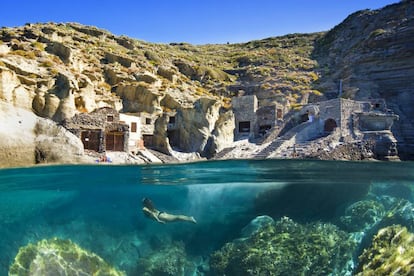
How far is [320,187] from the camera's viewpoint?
1759 centimetres

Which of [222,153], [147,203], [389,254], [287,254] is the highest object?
[222,153]

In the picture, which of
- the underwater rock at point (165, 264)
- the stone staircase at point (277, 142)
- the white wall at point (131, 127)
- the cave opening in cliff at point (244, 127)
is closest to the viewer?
the underwater rock at point (165, 264)

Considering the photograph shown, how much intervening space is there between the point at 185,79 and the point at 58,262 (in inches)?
1673

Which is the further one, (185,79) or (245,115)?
(185,79)

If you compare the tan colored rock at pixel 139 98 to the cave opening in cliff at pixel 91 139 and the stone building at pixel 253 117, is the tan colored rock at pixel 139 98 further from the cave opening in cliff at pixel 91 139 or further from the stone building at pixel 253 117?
the cave opening in cliff at pixel 91 139

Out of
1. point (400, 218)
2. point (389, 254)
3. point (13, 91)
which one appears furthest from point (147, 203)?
point (13, 91)

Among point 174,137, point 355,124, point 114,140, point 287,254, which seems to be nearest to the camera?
point 287,254

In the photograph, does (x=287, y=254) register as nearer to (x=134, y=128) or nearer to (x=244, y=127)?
(x=134, y=128)

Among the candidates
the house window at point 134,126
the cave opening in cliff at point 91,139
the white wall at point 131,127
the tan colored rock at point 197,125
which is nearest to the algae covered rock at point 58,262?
the cave opening in cliff at point 91,139

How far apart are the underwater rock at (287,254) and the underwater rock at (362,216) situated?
1312 millimetres

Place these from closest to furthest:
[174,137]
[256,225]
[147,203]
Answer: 1. [256,225]
2. [147,203]
3. [174,137]

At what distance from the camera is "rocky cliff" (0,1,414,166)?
30828mm

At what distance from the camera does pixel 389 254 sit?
1208 centimetres

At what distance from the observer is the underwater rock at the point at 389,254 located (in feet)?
37.4
